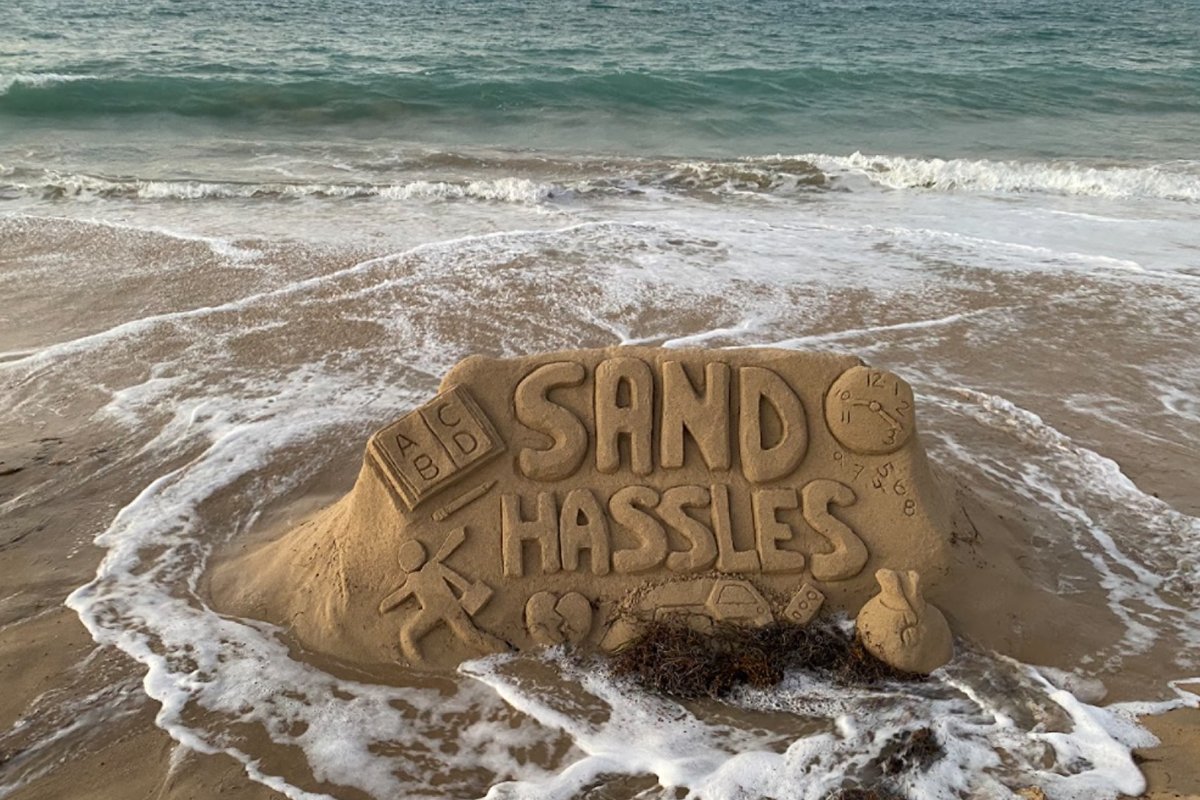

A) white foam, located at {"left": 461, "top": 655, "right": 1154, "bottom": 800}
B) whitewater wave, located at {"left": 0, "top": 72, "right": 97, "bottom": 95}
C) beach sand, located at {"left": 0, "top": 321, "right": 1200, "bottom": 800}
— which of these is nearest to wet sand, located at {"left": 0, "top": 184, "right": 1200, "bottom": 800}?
beach sand, located at {"left": 0, "top": 321, "right": 1200, "bottom": 800}

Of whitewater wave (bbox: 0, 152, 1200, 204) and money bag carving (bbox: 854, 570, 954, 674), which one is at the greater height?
whitewater wave (bbox: 0, 152, 1200, 204)

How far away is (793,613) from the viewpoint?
3902mm

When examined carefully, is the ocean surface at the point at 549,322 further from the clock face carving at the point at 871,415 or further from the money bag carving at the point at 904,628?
the clock face carving at the point at 871,415

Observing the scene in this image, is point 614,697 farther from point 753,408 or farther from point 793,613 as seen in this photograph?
point 753,408

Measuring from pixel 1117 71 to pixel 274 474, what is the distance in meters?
23.1

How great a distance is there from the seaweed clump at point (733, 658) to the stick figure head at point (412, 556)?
96 cm

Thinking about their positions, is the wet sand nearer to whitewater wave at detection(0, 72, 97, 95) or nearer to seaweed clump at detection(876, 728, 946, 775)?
seaweed clump at detection(876, 728, 946, 775)

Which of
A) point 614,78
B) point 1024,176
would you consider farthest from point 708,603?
point 614,78

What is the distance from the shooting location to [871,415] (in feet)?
13.2

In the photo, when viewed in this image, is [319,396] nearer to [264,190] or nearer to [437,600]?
[437,600]

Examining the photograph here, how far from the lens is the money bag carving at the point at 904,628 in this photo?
3758 millimetres

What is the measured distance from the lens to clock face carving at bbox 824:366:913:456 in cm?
403

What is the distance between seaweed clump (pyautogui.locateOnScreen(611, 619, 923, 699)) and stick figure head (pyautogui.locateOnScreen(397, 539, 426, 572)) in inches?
37.8

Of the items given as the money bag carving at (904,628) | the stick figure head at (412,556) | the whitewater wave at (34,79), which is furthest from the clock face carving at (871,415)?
the whitewater wave at (34,79)
